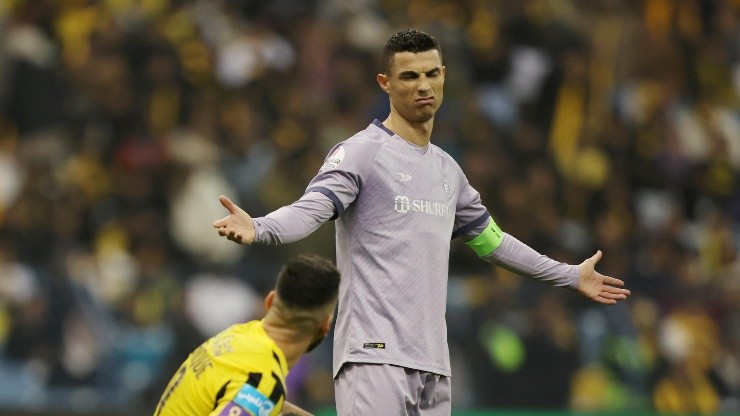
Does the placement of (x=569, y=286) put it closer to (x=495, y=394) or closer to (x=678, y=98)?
(x=495, y=394)

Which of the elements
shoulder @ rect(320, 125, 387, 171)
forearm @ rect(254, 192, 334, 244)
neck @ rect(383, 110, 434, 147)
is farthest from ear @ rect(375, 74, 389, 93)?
forearm @ rect(254, 192, 334, 244)

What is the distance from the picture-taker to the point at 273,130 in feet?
39.4

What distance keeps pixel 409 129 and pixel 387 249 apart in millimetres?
560

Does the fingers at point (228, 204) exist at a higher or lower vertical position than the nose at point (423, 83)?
lower

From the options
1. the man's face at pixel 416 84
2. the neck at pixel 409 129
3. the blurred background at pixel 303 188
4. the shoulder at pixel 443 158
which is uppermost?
the man's face at pixel 416 84

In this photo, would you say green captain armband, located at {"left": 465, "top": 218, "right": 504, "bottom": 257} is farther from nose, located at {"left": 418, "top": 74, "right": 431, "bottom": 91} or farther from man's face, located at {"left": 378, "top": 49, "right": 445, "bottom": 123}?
nose, located at {"left": 418, "top": 74, "right": 431, "bottom": 91}

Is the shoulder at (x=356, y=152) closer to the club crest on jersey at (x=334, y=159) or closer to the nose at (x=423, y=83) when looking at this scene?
the club crest on jersey at (x=334, y=159)

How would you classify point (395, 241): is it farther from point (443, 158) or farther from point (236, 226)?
point (236, 226)

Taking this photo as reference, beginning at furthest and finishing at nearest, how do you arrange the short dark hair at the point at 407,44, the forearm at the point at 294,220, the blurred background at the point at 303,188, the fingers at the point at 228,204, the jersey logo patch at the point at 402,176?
the blurred background at the point at 303,188 → the short dark hair at the point at 407,44 → the jersey logo patch at the point at 402,176 → the forearm at the point at 294,220 → the fingers at the point at 228,204

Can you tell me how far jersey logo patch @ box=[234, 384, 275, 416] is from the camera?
5129 millimetres

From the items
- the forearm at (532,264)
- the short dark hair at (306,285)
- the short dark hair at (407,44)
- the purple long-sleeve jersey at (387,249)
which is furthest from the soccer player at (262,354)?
the forearm at (532,264)

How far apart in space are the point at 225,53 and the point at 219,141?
1.28 m

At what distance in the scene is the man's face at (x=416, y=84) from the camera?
603 cm

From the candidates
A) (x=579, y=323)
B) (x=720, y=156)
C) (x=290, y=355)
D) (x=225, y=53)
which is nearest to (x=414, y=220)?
(x=290, y=355)
